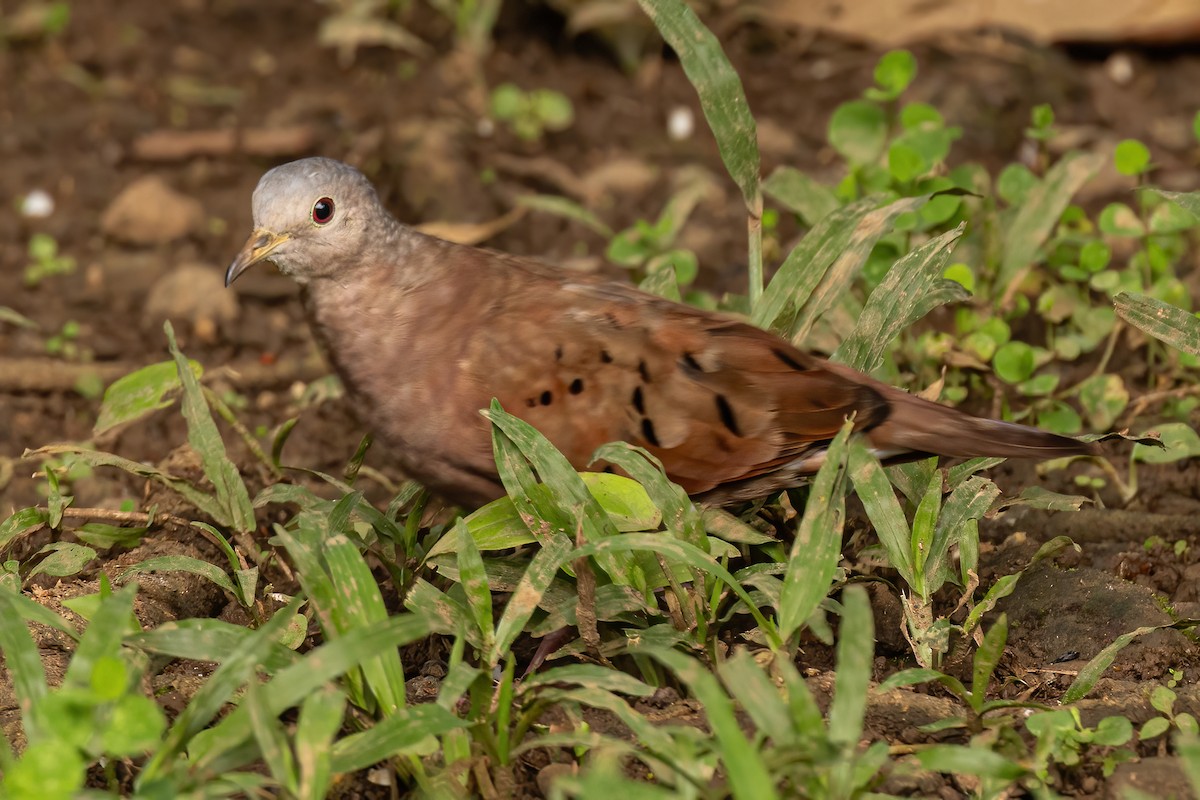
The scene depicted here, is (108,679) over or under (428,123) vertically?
under

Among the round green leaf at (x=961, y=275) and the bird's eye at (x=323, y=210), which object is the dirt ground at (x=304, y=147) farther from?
the bird's eye at (x=323, y=210)

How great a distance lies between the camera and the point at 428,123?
219 inches

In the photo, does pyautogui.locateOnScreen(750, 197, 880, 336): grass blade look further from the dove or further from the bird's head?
the bird's head

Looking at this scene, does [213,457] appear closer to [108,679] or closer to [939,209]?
[108,679]

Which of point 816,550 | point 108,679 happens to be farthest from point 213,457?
point 816,550

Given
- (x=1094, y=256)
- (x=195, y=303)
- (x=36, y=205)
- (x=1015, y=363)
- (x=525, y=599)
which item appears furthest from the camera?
(x=36, y=205)

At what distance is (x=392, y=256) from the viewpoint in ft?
11.2

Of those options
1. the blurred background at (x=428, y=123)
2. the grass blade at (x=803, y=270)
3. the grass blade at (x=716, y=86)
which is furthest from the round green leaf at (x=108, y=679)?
the blurred background at (x=428, y=123)

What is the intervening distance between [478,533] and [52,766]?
108 centimetres

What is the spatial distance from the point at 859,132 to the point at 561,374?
177cm

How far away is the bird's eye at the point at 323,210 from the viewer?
10.9 feet

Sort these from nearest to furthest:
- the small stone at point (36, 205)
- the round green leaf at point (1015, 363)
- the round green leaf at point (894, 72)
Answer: the round green leaf at point (1015, 363)
the round green leaf at point (894, 72)
the small stone at point (36, 205)

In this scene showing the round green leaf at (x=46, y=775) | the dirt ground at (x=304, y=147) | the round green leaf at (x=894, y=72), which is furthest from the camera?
the dirt ground at (x=304, y=147)

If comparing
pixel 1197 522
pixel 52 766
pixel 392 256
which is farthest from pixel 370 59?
pixel 52 766
